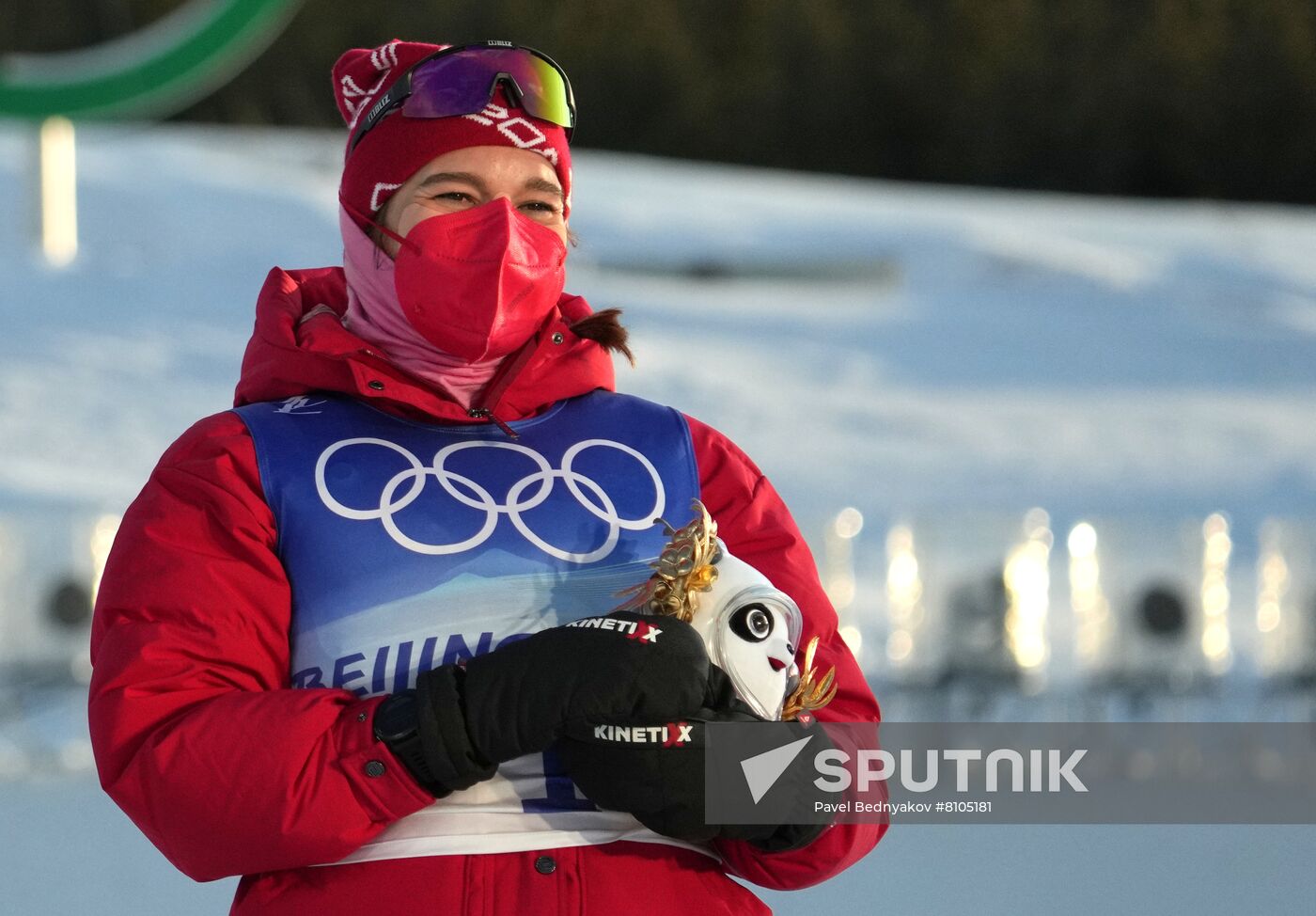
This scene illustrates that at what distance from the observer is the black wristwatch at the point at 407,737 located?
136 centimetres

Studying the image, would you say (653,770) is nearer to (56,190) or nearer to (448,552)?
(448,552)

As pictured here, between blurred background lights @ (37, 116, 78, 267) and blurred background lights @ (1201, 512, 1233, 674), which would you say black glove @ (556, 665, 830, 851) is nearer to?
blurred background lights @ (1201, 512, 1233, 674)

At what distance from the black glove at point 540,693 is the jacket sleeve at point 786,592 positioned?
0.62 feet

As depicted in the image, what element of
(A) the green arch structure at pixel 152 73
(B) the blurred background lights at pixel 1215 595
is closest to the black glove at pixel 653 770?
(B) the blurred background lights at pixel 1215 595

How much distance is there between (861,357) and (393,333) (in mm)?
7169

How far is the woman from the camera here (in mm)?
1365

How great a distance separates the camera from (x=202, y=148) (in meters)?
11.7

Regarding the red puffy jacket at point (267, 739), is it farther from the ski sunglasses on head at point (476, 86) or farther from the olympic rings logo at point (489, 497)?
the ski sunglasses on head at point (476, 86)

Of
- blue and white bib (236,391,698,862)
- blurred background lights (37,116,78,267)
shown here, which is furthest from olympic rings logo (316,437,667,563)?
blurred background lights (37,116,78,267)

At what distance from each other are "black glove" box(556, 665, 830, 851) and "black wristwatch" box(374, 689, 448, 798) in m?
0.11

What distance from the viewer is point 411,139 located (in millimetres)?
1672

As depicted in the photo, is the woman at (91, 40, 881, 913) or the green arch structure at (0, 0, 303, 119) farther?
the green arch structure at (0, 0, 303, 119)

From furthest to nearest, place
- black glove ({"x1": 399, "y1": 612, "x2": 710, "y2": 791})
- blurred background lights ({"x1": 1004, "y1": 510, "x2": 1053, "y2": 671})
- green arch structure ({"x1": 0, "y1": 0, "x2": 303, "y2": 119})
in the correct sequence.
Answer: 1. green arch structure ({"x1": 0, "y1": 0, "x2": 303, "y2": 119})
2. blurred background lights ({"x1": 1004, "y1": 510, "x2": 1053, "y2": 671})
3. black glove ({"x1": 399, "y1": 612, "x2": 710, "y2": 791})

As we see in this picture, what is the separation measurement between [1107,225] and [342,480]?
10217 mm
